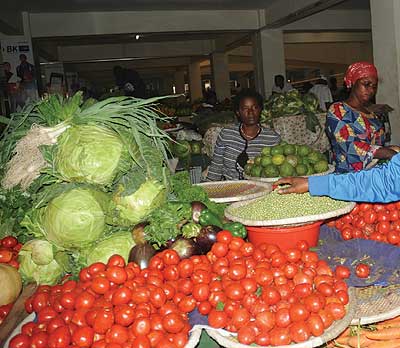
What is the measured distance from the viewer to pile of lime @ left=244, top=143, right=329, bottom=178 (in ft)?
12.5

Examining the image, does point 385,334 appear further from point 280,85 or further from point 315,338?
Result: point 280,85

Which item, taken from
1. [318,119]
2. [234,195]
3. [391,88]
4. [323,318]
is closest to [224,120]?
[318,119]

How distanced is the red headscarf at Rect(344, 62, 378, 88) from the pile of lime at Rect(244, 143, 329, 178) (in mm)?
705

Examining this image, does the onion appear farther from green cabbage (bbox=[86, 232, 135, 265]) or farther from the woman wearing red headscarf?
the woman wearing red headscarf

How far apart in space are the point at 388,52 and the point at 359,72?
3.82m

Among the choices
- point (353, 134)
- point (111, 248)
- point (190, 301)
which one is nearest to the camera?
point (190, 301)

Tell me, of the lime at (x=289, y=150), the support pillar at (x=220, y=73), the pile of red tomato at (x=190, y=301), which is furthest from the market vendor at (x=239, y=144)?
the support pillar at (x=220, y=73)

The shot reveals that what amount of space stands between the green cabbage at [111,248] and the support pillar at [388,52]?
227 inches

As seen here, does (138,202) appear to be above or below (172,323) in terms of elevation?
above

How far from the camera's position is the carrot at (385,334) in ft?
Result: 6.40

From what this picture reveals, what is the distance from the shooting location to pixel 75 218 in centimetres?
200

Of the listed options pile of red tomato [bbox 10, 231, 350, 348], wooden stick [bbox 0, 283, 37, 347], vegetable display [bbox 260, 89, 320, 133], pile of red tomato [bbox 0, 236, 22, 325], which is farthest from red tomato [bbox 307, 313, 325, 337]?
vegetable display [bbox 260, 89, 320, 133]

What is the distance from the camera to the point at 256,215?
2.21m

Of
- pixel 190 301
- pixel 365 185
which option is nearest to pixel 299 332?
pixel 190 301
